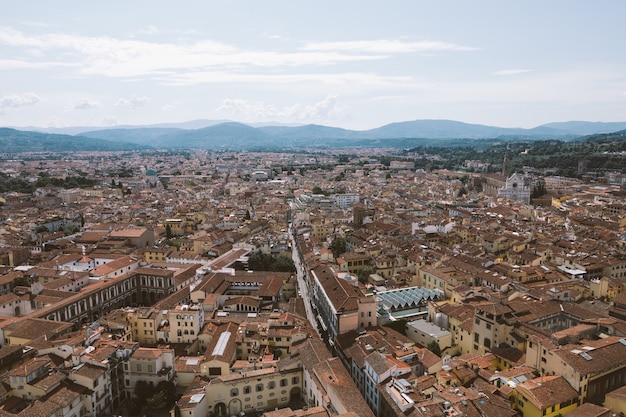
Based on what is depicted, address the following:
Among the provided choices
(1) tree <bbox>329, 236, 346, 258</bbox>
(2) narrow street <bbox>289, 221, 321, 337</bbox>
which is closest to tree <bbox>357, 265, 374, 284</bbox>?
(2) narrow street <bbox>289, 221, 321, 337</bbox>

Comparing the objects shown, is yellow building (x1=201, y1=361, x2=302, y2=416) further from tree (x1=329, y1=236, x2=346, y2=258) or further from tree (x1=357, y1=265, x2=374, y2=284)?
tree (x1=329, y1=236, x2=346, y2=258)

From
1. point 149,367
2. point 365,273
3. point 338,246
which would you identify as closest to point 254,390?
point 149,367

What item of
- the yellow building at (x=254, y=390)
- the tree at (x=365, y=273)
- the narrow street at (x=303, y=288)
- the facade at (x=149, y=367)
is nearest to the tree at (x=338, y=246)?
the narrow street at (x=303, y=288)

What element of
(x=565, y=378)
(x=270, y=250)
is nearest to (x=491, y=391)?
(x=565, y=378)

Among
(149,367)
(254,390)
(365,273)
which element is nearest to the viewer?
(254,390)

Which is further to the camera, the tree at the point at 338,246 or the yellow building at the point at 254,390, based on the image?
the tree at the point at 338,246

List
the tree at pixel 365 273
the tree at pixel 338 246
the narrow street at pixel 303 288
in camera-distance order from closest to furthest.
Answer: the narrow street at pixel 303 288 < the tree at pixel 365 273 < the tree at pixel 338 246

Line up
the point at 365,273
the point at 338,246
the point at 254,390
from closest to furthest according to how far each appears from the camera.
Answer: the point at 254,390 < the point at 365,273 < the point at 338,246

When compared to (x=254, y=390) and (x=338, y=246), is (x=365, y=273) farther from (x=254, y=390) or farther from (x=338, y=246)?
(x=254, y=390)

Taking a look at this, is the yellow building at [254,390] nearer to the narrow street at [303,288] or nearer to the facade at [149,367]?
the facade at [149,367]

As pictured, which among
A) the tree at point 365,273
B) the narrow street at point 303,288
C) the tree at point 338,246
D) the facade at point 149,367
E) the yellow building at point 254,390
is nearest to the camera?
the yellow building at point 254,390

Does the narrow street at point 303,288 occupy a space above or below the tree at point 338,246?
below
